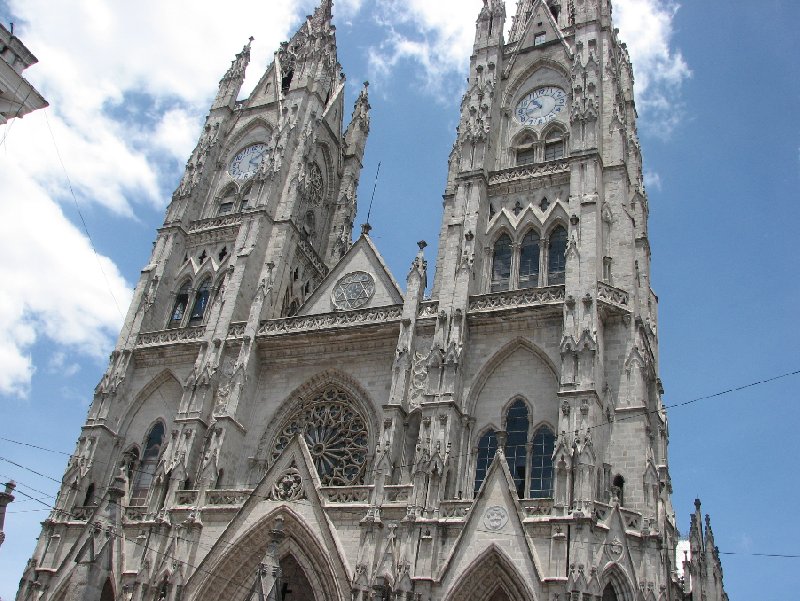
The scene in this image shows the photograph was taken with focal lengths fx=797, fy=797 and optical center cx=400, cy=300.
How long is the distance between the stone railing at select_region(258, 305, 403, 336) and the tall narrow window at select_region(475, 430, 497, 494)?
472 cm

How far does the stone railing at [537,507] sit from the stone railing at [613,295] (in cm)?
614

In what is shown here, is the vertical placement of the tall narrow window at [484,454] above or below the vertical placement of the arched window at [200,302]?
below

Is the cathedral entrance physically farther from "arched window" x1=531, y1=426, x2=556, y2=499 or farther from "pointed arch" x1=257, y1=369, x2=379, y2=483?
"arched window" x1=531, y1=426, x2=556, y2=499

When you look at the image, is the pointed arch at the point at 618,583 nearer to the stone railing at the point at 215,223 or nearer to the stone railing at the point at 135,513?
the stone railing at the point at 135,513

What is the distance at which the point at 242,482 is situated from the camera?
2400 cm

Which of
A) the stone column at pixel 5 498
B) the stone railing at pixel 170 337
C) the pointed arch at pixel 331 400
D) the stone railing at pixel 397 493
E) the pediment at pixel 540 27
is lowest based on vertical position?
the stone column at pixel 5 498

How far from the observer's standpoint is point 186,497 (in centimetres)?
2256

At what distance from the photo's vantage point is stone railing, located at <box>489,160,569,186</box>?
25844mm

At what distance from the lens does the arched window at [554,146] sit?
90.0ft

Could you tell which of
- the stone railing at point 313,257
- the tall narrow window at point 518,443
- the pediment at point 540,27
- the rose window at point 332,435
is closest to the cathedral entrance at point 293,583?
the rose window at point 332,435

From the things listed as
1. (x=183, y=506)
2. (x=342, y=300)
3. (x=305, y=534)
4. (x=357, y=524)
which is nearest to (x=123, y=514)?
(x=183, y=506)

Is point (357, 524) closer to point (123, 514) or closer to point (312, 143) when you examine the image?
point (123, 514)

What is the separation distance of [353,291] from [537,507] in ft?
35.7

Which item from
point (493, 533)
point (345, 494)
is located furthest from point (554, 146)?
point (493, 533)
